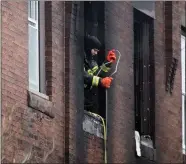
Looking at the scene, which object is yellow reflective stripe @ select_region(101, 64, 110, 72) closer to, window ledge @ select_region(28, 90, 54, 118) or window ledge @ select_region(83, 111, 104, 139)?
window ledge @ select_region(83, 111, 104, 139)

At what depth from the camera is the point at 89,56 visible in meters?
29.4

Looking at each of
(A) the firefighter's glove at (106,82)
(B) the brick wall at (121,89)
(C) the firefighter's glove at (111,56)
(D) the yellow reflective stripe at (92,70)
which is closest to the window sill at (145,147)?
(B) the brick wall at (121,89)

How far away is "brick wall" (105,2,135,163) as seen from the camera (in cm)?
2920

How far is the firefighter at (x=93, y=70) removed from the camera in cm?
2894

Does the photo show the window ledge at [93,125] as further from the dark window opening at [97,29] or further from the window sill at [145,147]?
the window sill at [145,147]

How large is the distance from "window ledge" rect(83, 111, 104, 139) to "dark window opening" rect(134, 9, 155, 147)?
2.48 metres

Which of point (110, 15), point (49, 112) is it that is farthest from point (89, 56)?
point (49, 112)

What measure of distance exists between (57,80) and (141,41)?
493cm

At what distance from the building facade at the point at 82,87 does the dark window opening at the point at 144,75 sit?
0.02 m

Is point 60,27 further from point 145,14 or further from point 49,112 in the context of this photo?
point 145,14

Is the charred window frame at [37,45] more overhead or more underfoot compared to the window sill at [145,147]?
more overhead

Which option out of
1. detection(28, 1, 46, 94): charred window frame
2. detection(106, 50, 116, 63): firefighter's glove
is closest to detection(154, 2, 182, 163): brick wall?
detection(106, 50, 116, 63): firefighter's glove

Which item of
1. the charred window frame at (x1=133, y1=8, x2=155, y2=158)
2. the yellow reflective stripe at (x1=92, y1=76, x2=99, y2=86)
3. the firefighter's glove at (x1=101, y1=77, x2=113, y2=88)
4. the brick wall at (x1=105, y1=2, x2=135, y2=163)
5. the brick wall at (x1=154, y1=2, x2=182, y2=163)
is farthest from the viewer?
the brick wall at (x1=154, y1=2, x2=182, y2=163)

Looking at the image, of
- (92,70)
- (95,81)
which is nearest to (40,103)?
(95,81)
